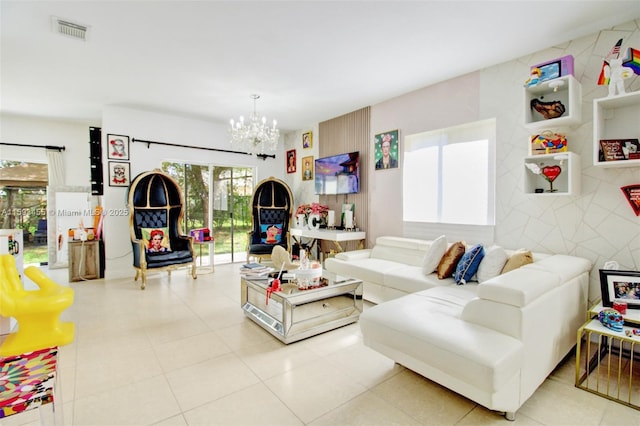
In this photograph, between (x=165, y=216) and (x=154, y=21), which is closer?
(x=154, y=21)

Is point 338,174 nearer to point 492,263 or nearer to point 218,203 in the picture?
point 218,203

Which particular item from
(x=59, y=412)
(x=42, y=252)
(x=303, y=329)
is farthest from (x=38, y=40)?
(x=42, y=252)

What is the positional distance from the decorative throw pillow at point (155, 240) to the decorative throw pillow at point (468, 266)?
401cm

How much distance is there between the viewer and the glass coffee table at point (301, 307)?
2607 mm

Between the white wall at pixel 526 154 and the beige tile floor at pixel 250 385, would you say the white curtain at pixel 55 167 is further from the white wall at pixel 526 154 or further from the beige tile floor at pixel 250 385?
the white wall at pixel 526 154

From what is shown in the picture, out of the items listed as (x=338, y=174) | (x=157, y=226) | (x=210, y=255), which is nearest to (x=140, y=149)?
(x=157, y=226)

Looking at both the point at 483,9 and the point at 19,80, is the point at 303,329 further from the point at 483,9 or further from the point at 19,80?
the point at 19,80

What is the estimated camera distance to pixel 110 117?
4.71m

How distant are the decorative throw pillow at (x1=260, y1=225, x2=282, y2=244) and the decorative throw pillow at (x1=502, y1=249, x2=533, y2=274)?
3.71 metres

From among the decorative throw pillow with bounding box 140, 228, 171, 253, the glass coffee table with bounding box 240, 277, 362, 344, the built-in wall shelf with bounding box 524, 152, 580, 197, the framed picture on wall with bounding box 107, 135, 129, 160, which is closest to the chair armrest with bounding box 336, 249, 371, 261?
the glass coffee table with bounding box 240, 277, 362, 344

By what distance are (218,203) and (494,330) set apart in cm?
506

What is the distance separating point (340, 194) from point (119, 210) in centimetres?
353

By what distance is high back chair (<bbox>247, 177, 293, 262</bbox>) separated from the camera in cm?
546

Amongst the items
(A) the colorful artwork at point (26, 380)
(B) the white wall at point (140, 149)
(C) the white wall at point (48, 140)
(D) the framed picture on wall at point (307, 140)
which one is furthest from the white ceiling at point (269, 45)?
(A) the colorful artwork at point (26, 380)
